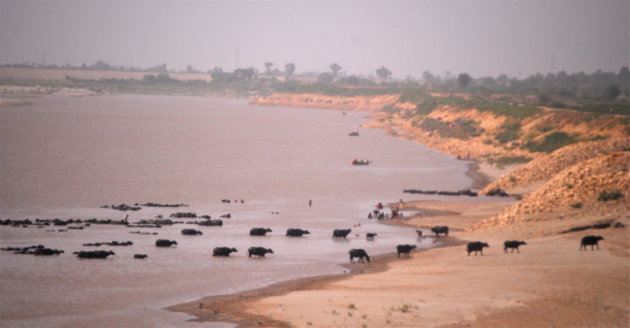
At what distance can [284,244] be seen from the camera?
108 ft

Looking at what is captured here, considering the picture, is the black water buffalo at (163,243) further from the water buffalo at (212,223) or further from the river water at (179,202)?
the water buffalo at (212,223)

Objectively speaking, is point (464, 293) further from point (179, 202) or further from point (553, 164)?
point (553, 164)

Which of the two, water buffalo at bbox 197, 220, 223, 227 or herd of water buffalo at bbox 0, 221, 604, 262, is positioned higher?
herd of water buffalo at bbox 0, 221, 604, 262

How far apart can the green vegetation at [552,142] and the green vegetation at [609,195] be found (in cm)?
3394

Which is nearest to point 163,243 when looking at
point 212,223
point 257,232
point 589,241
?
point 257,232

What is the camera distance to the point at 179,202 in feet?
151

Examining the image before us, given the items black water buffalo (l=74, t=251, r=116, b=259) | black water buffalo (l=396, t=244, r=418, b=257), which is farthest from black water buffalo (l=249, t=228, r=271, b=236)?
black water buffalo (l=74, t=251, r=116, b=259)

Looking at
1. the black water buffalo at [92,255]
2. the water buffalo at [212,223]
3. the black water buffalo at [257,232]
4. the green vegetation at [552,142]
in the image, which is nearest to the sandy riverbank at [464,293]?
the black water buffalo at [257,232]

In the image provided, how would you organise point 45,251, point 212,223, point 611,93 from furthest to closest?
1. point 611,93
2. point 212,223
3. point 45,251

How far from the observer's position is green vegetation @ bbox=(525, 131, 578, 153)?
2632 inches

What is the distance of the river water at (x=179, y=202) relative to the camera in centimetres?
2416

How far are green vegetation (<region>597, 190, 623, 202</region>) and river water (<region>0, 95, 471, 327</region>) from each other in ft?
24.4

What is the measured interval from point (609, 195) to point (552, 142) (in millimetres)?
36185

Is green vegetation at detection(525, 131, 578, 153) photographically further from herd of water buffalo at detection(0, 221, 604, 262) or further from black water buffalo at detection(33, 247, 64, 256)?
black water buffalo at detection(33, 247, 64, 256)
